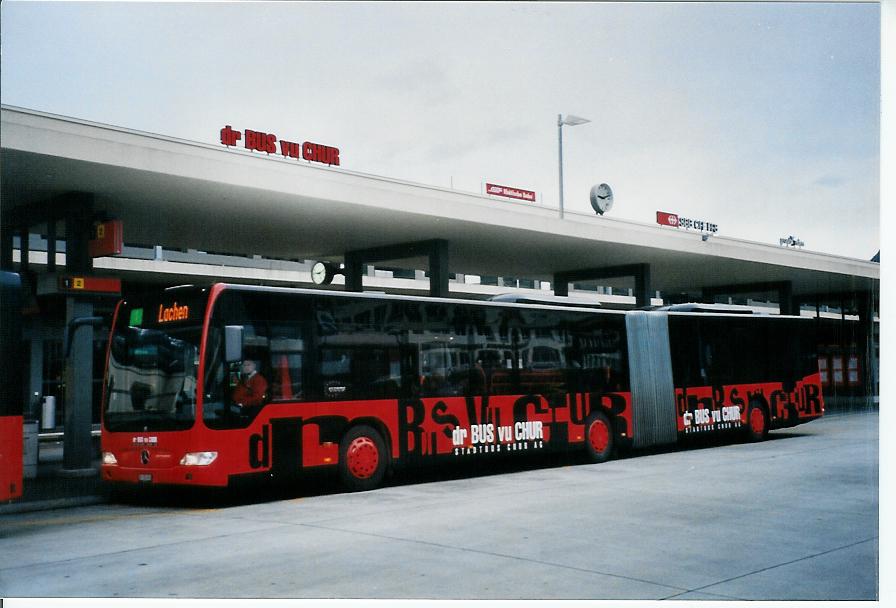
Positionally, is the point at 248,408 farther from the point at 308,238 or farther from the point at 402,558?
the point at 308,238

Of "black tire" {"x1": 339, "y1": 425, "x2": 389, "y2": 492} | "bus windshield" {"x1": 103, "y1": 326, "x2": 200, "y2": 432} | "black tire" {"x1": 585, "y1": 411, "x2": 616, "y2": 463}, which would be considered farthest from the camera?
"black tire" {"x1": 585, "y1": 411, "x2": 616, "y2": 463}

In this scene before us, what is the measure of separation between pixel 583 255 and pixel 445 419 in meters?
12.8

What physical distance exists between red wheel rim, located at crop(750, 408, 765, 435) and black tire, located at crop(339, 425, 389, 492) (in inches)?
410

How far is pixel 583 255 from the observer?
2712cm

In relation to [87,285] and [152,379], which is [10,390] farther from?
[87,285]

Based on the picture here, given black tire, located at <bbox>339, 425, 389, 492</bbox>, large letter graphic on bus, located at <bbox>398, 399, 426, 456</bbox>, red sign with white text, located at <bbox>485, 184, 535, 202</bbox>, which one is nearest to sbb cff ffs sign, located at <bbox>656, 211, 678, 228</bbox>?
red sign with white text, located at <bbox>485, 184, 535, 202</bbox>

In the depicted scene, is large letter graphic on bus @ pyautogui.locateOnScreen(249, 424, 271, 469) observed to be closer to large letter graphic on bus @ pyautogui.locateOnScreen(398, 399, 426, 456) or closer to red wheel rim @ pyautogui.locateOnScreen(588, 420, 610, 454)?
large letter graphic on bus @ pyautogui.locateOnScreen(398, 399, 426, 456)

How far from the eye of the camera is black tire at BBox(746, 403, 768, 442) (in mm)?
21500

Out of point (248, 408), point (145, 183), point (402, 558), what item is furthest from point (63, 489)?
point (402, 558)

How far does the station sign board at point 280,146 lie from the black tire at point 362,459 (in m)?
6.72

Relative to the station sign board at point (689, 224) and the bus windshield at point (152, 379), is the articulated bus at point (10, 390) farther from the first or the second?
the station sign board at point (689, 224)

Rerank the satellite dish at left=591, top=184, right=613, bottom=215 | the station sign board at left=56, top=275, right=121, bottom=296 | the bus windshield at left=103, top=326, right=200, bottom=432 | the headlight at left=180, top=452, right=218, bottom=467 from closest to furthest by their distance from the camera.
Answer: the headlight at left=180, top=452, right=218, bottom=467, the bus windshield at left=103, top=326, right=200, bottom=432, the station sign board at left=56, top=275, right=121, bottom=296, the satellite dish at left=591, top=184, right=613, bottom=215

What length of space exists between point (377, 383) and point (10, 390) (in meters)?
5.35

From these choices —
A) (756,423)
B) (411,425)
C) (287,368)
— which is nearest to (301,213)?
(411,425)
